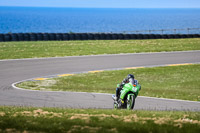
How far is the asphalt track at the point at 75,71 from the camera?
14898 mm

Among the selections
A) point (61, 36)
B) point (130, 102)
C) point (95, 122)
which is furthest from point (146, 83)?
point (61, 36)

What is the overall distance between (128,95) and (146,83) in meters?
9.12

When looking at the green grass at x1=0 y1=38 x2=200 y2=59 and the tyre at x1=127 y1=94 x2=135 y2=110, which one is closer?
the tyre at x1=127 y1=94 x2=135 y2=110

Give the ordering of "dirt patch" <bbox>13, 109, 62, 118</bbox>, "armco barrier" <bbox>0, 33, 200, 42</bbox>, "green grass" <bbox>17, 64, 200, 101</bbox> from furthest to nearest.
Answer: "armco barrier" <bbox>0, 33, 200, 42</bbox> → "green grass" <bbox>17, 64, 200, 101</bbox> → "dirt patch" <bbox>13, 109, 62, 118</bbox>

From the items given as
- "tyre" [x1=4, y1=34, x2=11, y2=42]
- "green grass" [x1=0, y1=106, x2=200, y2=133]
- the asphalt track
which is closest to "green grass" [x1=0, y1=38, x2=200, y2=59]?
"tyre" [x1=4, y1=34, x2=11, y2=42]

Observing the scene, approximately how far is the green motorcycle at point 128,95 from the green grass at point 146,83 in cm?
521

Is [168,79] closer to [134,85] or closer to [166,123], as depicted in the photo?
[134,85]

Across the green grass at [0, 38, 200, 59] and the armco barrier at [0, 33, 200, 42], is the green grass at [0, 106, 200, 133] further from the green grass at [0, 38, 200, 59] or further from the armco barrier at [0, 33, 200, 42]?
the armco barrier at [0, 33, 200, 42]

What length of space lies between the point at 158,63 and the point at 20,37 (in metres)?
17.9

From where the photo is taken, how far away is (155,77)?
22.1 meters

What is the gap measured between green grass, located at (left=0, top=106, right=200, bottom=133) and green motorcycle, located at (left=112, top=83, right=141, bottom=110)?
3.25ft

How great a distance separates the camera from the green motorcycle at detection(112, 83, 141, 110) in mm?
11282

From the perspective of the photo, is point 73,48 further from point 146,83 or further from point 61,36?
point 146,83

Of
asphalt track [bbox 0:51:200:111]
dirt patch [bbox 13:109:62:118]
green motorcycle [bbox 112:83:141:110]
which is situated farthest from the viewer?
asphalt track [bbox 0:51:200:111]
